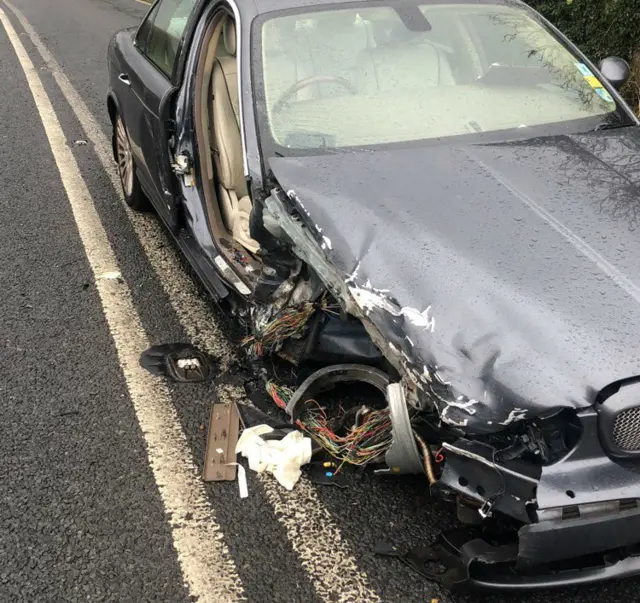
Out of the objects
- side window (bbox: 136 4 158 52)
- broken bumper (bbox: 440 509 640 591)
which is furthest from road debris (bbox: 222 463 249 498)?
side window (bbox: 136 4 158 52)

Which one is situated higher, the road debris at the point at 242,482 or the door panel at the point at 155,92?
the door panel at the point at 155,92

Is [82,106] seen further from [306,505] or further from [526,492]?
[526,492]

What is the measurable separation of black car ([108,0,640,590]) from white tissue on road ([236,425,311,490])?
0.67 feet

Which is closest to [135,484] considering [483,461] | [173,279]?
[483,461]

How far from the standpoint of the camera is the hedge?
6.34m

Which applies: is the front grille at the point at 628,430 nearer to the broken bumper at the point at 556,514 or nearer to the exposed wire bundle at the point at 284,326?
the broken bumper at the point at 556,514

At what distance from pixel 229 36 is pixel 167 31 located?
0.75 meters

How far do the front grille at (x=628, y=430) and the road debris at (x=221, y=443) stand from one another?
138cm

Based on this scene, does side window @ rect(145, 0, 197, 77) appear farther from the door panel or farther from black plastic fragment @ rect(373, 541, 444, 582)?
black plastic fragment @ rect(373, 541, 444, 582)

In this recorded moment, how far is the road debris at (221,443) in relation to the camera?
254 centimetres

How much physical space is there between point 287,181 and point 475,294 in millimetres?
880

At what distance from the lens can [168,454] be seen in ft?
8.64

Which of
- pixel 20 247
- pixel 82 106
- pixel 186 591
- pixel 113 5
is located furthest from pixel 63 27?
pixel 186 591

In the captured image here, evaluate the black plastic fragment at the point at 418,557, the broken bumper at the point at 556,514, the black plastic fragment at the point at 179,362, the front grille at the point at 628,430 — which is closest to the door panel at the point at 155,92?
the black plastic fragment at the point at 179,362
